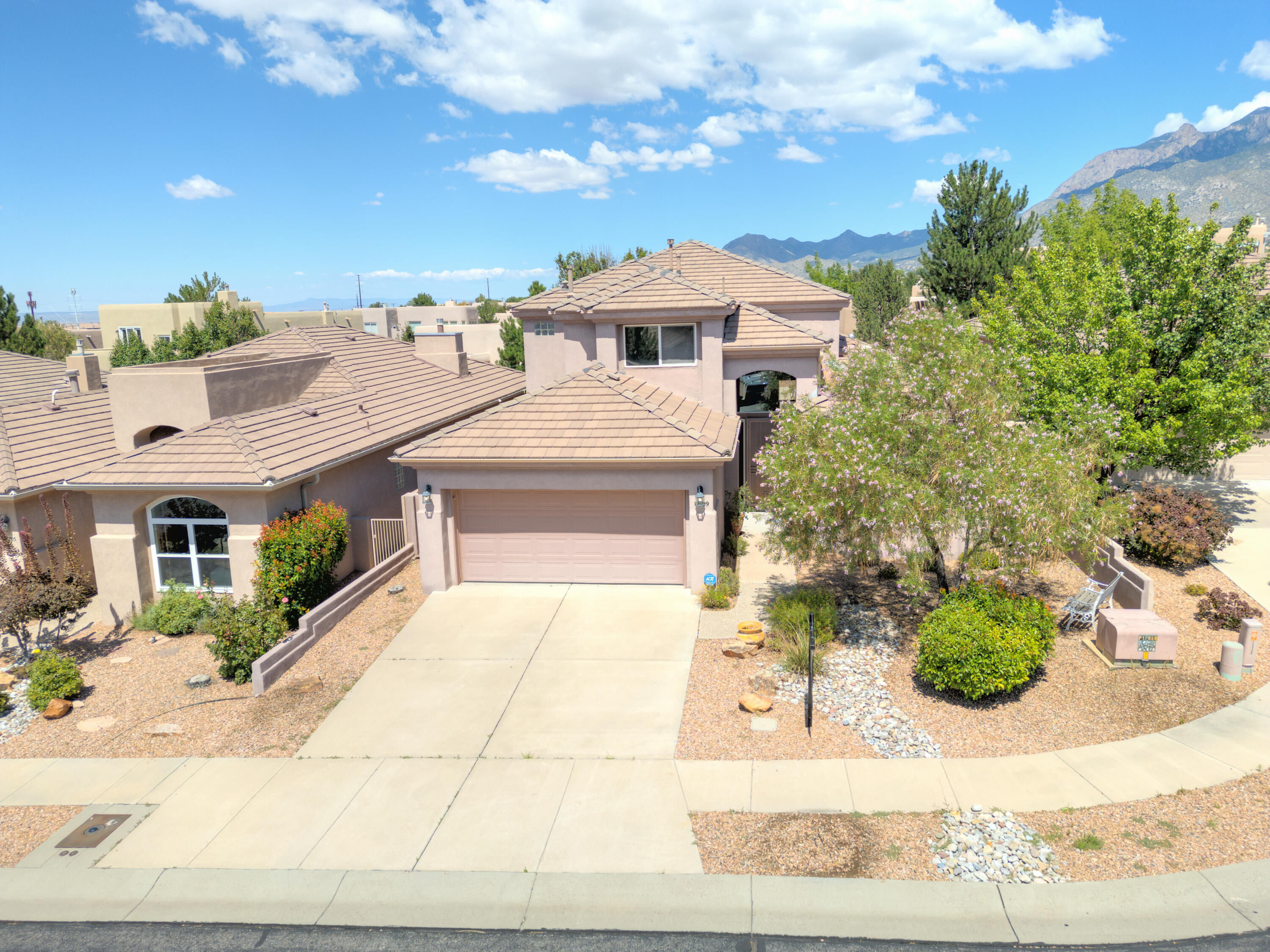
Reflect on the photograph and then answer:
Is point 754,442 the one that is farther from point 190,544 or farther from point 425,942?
point 425,942

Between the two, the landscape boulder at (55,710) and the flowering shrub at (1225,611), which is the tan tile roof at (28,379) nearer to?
the landscape boulder at (55,710)

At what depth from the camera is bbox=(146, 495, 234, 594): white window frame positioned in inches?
649

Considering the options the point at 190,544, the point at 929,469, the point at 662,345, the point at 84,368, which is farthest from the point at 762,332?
the point at 84,368

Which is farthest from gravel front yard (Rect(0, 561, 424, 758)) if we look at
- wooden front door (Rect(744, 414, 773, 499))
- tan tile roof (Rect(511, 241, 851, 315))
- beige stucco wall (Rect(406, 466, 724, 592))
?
tan tile roof (Rect(511, 241, 851, 315))

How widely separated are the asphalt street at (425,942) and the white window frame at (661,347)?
576 inches

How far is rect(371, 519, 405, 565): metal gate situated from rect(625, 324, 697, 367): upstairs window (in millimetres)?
7088

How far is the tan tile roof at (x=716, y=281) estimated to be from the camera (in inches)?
931

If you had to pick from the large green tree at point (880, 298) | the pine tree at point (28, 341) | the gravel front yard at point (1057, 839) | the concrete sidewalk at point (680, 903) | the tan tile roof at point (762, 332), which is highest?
the large green tree at point (880, 298)

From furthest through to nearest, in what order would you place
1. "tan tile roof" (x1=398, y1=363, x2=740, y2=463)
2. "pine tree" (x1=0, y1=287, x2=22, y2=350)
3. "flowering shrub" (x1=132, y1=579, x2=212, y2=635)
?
"pine tree" (x1=0, y1=287, x2=22, y2=350) < "tan tile roof" (x1=398, y1=363, x2=740, y2=463) < "flowering shrub" (x1=132, y1=579, x2=212, y2=635)

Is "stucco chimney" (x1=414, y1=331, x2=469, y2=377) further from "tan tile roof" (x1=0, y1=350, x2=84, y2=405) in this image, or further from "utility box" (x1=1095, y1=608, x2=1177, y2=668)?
"utility box" (x1=1095, y1=608, x2=1177, y2=668)

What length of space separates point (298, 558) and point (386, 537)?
3.43 metres

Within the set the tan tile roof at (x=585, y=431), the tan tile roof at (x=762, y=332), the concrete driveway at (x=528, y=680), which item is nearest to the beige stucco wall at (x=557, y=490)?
the tan tile roof at (x=585, y=431)

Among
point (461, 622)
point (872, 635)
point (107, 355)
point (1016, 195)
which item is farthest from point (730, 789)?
point (107, 355)

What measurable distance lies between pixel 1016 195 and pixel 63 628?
3918 cm
